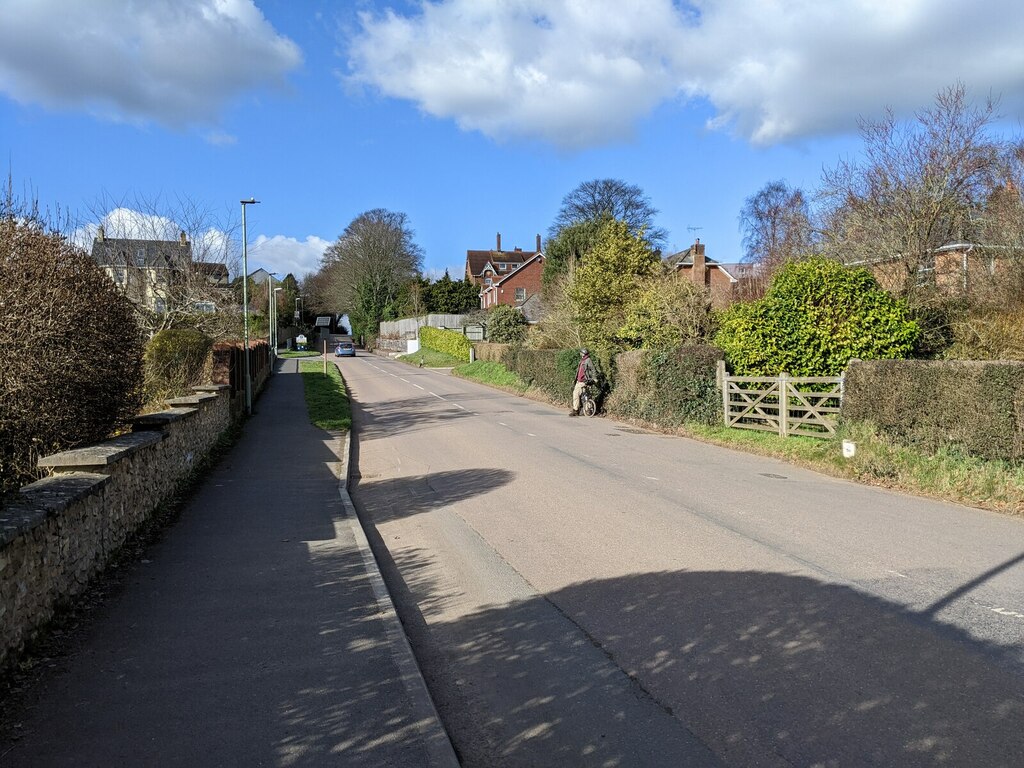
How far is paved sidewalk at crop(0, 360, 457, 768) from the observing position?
374 centimetres

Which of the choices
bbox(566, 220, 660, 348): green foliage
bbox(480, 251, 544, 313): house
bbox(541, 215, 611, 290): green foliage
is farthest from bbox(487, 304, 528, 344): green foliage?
bbox(480, 251, 544, 313): house

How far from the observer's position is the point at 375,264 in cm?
9462

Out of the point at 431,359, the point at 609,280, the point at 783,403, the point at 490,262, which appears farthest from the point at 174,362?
the point at 490,262

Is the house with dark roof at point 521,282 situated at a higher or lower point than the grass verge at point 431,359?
higher

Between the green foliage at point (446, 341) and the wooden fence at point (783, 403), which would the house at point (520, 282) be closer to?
the green foliage at point (446, 341)

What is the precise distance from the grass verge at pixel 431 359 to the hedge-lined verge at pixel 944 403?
44.6 meters

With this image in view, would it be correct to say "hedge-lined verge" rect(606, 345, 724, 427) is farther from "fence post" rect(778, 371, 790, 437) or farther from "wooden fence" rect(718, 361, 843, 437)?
"fence post" rect(778, 371, 790, 437)

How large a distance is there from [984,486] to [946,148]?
1351 centimetres

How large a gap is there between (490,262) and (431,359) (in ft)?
118

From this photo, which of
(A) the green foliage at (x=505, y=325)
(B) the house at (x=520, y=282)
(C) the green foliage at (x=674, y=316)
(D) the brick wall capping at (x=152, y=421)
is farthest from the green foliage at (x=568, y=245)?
(D) the brick wall capping at (x=152, y=421)

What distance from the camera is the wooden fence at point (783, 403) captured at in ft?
51.0

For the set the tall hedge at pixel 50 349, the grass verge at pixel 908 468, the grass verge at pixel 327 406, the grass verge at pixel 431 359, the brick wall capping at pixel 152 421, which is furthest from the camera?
the grass verge at pixel 431 359

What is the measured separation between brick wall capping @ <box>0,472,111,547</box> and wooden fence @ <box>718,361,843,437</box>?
1259 centimetres

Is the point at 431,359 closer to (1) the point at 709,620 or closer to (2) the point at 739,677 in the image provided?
(1) the point at 709,620
